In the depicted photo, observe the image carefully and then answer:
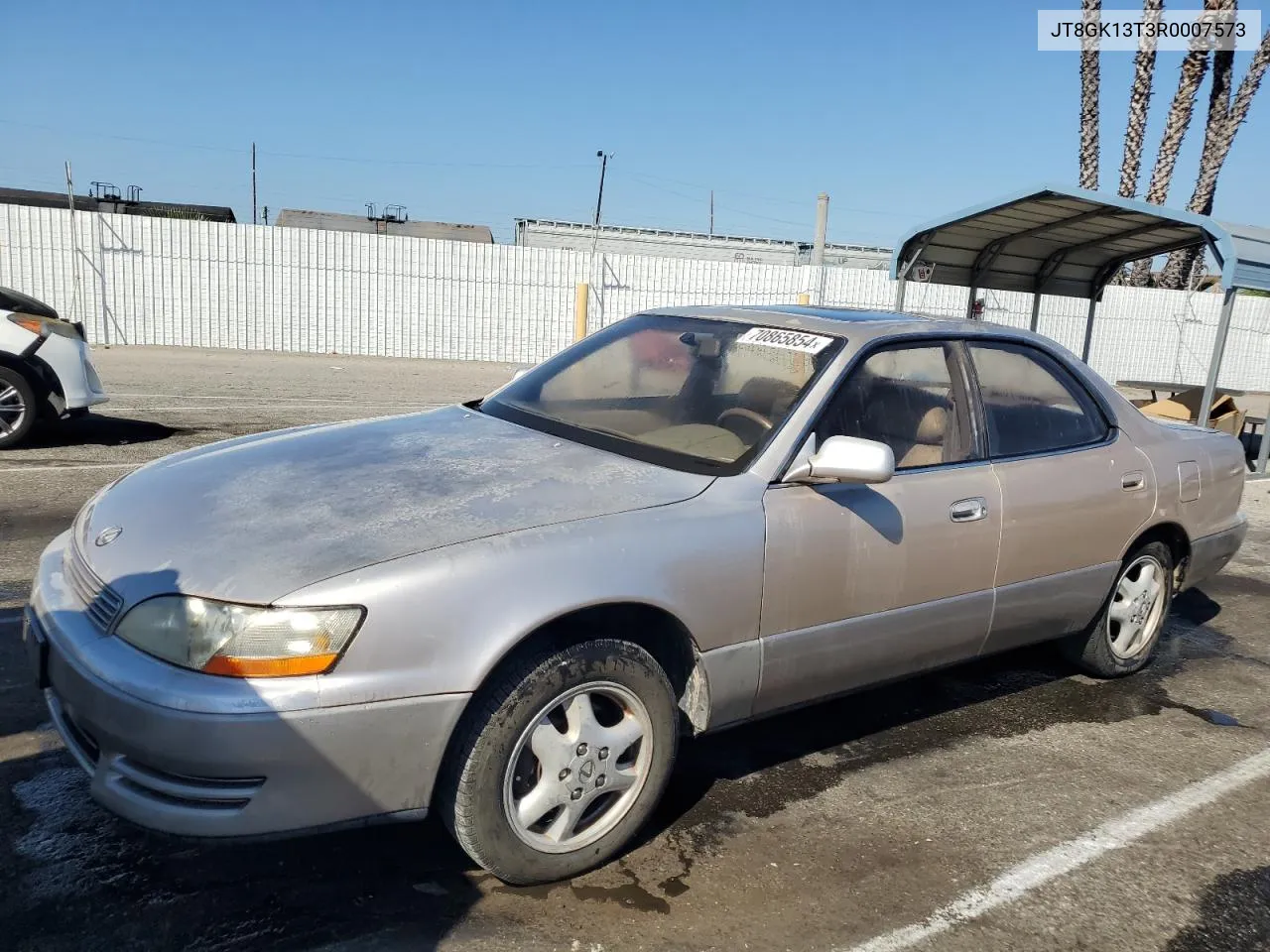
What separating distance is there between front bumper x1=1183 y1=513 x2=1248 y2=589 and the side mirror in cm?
252

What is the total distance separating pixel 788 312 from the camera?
13.5 feet

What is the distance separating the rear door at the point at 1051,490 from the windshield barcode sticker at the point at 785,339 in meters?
0.75

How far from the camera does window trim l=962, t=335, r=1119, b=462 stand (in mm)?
3957

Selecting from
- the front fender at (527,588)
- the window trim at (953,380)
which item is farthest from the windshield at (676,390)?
the front fender at (527,588)

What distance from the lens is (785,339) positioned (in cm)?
377

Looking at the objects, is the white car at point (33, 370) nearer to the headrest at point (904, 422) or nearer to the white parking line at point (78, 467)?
the white parking line at point (78, 467)

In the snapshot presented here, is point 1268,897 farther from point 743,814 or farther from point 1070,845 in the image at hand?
point 743,814

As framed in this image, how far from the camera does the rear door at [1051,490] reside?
392 centimetres

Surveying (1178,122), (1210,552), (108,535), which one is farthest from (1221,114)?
(108,535)

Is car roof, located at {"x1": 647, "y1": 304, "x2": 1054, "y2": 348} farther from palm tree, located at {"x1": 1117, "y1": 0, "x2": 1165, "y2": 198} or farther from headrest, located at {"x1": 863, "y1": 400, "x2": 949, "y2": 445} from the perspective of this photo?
palm tree, located at {"x1": 1117, "y1": 0, "x2": 1165, "y2": 198}

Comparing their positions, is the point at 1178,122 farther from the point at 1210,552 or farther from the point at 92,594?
the point at 92,594

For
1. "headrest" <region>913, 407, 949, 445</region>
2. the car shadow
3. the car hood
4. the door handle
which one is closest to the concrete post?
the car shadow

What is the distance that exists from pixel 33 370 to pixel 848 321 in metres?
7.19

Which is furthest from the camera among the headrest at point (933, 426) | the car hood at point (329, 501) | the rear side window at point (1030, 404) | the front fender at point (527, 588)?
the rear side window at point (1030, 404)
